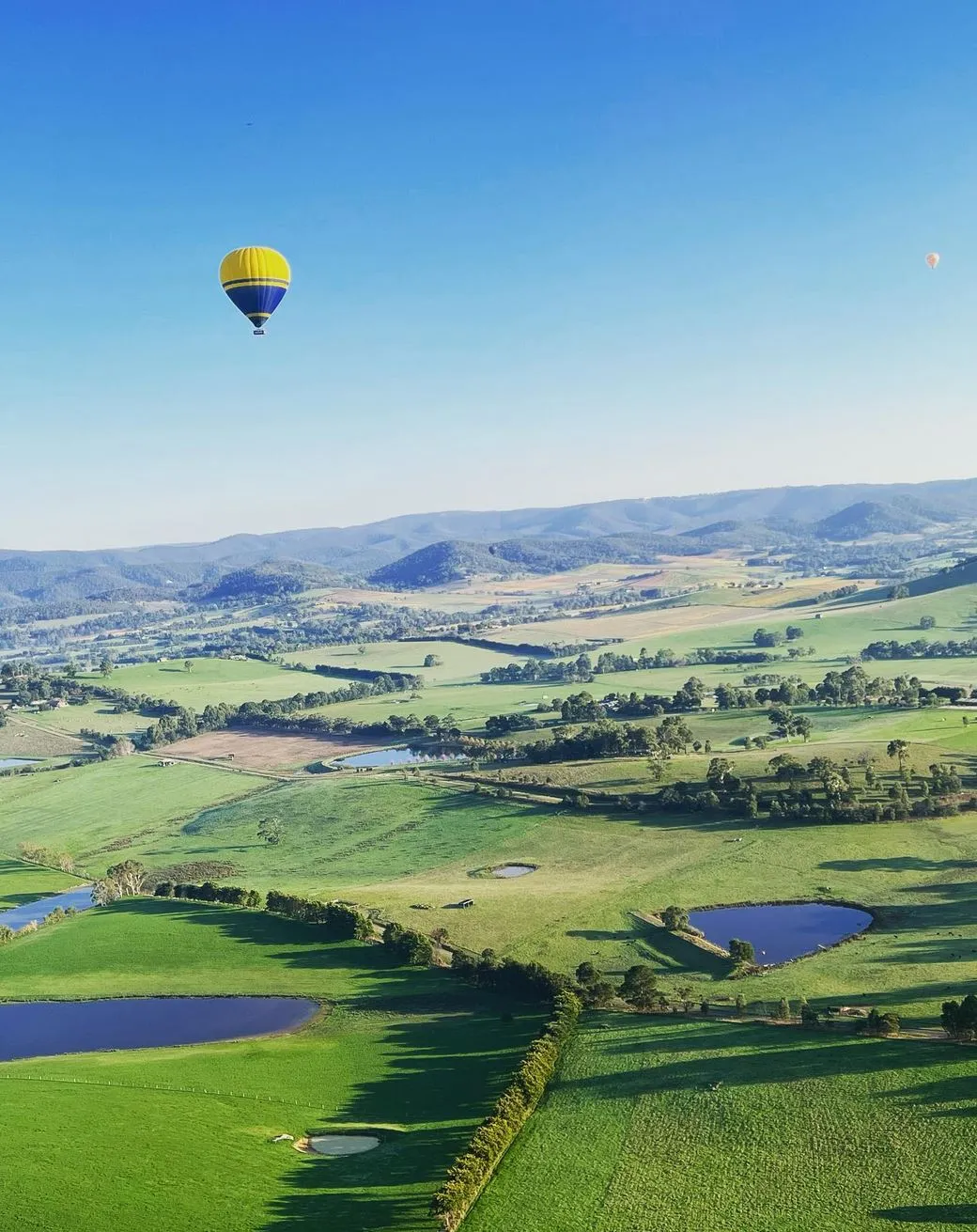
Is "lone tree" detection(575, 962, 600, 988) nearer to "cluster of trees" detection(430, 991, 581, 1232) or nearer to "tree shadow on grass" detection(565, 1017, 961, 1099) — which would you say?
"cluster of trees" detection(430, 991, 581, 1232)

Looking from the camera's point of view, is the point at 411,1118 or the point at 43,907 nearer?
the point at 411,1118

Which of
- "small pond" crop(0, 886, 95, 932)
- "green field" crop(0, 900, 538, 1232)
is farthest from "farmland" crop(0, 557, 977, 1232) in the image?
"small pond" crop(0, 886, 95, 932)

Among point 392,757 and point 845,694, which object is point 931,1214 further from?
point 845,694

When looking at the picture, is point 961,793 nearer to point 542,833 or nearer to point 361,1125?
point 542,833

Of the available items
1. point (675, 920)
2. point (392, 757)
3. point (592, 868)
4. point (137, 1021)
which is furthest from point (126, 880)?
point (392, 757)

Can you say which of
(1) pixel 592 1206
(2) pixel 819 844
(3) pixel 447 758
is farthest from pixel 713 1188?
(3) pixel 447 758

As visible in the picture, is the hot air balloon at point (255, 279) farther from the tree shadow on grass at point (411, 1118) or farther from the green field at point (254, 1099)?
the tree shadow on grass at point (411, 1118)

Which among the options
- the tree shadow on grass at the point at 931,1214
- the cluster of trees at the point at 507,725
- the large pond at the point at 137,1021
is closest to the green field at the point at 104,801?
the cluster of trees at the point at 507,725
